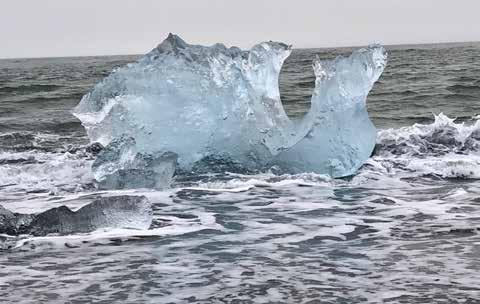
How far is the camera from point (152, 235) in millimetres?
5625

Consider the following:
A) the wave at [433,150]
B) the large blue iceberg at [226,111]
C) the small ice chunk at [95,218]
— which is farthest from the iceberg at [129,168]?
the wave at [433,150]

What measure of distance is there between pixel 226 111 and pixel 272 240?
346 cm

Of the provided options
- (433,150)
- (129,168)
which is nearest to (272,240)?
(129,168)

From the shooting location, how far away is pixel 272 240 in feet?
17.7

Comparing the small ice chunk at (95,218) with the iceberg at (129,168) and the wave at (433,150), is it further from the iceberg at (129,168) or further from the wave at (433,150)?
the wave at (433,150)

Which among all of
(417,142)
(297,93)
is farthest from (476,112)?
(297,93)

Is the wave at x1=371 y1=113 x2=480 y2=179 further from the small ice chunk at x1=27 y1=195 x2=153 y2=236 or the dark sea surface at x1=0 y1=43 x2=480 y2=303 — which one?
the small ice chunk at x1=27 y1=195 x2=153 y2=236

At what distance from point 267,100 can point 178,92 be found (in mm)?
1221

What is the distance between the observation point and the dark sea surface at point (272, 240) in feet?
13.7

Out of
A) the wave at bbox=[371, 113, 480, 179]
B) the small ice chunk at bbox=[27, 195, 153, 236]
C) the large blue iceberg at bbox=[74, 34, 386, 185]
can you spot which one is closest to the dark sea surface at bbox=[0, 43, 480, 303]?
A: the wave at bbox=[371, 113, 480, 179]

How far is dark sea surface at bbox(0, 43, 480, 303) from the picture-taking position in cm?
418

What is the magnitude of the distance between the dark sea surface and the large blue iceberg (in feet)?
1.27

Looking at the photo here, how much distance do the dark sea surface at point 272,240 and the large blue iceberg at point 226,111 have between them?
0.39 metres

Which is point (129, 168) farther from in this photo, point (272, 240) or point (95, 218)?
point (272, 240)
